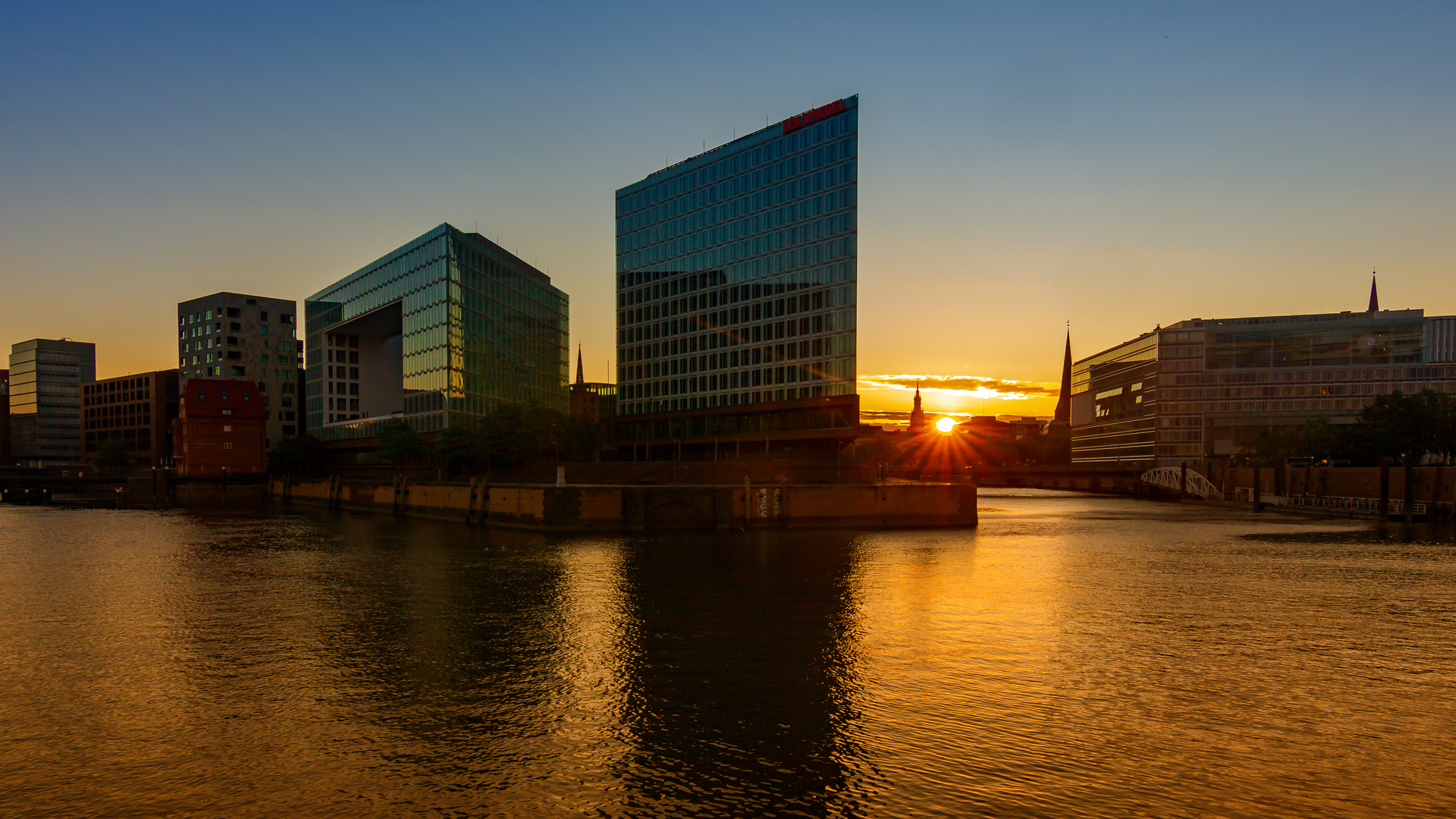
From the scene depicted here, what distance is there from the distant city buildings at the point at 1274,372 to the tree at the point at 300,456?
15284 centimetres

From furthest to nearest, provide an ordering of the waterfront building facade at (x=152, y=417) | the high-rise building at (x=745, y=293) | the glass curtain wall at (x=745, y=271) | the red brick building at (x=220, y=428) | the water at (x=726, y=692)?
the waterfront building facade at (x=152, y=417) → the red brick building at (x=220, y=428) → the glass curtain wall at (x=745, y=271) → the high-rise building at (x=745, y=293) → the water at (x=726, y=692)

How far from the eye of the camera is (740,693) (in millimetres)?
16297

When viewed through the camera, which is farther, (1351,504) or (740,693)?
(1351,504)

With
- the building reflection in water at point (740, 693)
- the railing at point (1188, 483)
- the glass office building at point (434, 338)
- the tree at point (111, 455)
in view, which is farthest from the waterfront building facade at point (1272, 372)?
the tree at point (111, 455)

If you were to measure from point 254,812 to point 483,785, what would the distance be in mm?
2722

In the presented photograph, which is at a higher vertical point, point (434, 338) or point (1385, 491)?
point (434, 338)

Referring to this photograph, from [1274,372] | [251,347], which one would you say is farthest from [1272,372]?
[251,347]

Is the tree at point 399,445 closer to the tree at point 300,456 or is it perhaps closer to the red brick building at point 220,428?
the tree at point 300,456

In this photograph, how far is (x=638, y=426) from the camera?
150 m

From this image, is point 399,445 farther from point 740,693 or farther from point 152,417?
point 152,417

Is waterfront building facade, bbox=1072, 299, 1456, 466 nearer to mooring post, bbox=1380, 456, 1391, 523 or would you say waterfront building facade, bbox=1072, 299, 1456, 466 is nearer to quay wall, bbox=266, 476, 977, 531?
mooring post, bbox=1380, 456, 1391, 523

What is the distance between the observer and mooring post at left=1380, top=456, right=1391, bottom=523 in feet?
233

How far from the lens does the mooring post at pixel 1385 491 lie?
71.1m

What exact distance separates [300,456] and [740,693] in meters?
142
